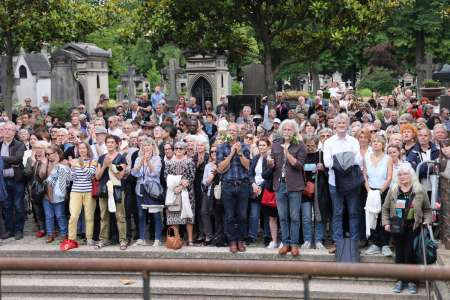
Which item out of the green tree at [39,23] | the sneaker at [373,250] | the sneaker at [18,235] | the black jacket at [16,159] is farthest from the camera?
the green tree at [39,23]

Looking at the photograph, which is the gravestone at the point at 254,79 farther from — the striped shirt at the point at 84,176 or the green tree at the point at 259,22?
the striped shirt at the point at 84,176

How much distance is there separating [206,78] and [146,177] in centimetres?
1795

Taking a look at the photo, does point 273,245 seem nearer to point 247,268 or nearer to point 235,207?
point 235,207

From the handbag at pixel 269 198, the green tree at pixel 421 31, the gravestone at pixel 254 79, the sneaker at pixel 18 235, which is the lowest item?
the sneaker at pixel 18 235

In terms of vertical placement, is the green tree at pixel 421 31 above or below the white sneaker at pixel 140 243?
above

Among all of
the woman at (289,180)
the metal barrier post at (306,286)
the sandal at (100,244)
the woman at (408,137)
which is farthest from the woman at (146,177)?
the metal barrier post at (306,286)

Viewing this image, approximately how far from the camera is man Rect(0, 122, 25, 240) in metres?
11.2

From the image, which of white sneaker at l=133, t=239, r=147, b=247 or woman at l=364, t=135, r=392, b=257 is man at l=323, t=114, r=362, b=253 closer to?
woman at l=364, t=135, r=392, b=257

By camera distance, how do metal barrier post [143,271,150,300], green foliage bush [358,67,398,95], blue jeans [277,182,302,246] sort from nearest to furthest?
metal barrier post [143,271,150,300], blue jeans [277,182,302,246], green foliage bush [358,67,398,95]

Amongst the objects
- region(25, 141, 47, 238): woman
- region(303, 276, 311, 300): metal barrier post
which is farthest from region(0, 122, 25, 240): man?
region(303, 276, 311, 300): metal barrier post

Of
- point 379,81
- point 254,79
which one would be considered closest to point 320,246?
point 254,79

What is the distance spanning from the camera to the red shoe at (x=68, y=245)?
1048 cm

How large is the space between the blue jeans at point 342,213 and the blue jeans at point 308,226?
0.32m

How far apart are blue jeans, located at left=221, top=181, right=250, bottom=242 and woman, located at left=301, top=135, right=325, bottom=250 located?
35.6 inches
